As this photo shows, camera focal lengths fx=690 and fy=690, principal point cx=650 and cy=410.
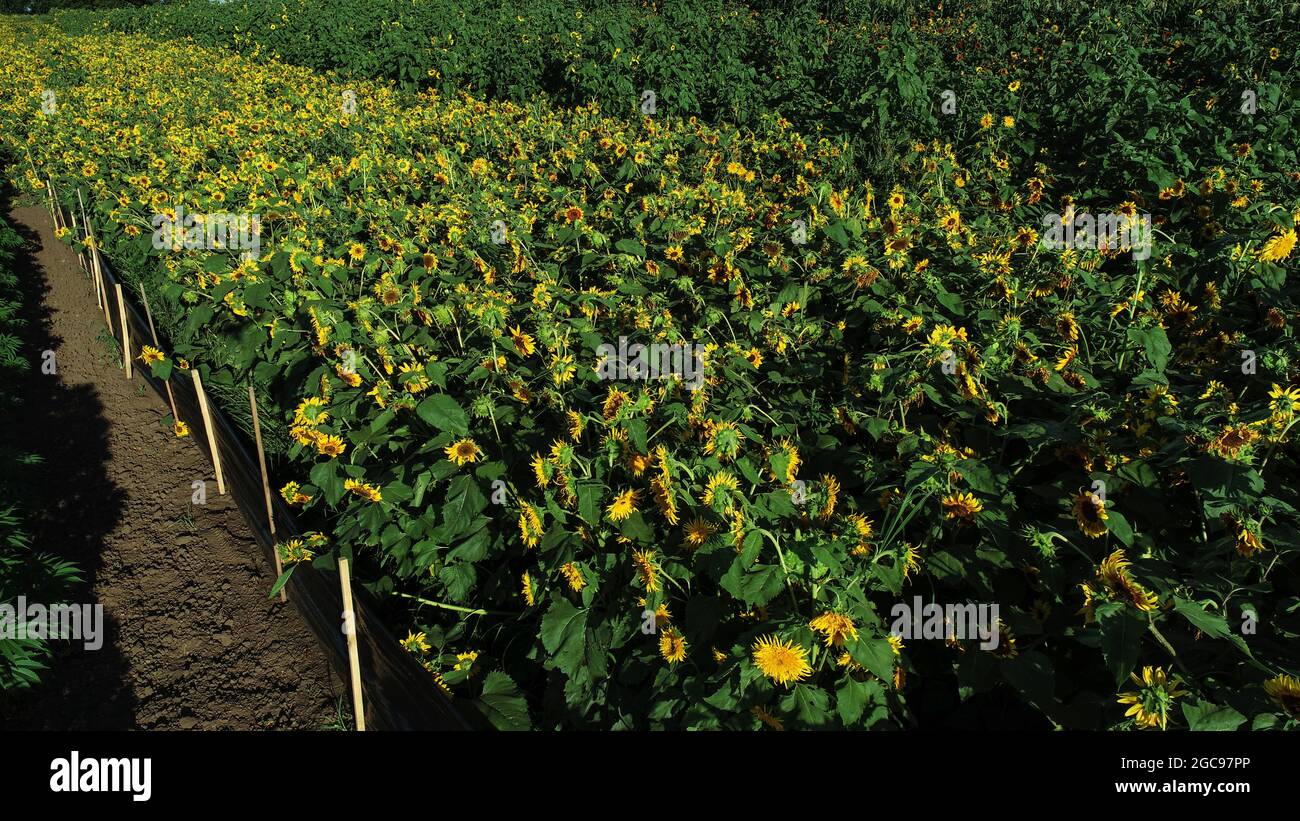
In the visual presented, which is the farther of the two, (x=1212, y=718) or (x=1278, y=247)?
(x=1278, y=247)

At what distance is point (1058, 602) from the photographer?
2.43 meters

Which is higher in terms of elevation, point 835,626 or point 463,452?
point 463,452

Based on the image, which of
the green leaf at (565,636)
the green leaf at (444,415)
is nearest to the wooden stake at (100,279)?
the green leaf at (444,415)

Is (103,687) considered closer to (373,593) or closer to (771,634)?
(373,593)

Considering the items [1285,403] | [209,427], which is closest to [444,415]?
[209,427]

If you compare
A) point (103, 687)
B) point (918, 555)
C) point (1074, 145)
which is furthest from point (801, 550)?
point (1074, 145)

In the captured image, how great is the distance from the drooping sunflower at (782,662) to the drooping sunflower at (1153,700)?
79cm

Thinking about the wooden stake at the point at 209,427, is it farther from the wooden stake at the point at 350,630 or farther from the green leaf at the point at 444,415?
the wooden stake at the point at 350,630

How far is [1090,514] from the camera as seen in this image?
8.38 ft

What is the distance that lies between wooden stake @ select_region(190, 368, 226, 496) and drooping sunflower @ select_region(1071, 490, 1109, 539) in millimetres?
5122

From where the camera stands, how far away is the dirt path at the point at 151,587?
376 centimetres

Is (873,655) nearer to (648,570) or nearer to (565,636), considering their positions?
(648,570)

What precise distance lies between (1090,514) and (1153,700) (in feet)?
3.18

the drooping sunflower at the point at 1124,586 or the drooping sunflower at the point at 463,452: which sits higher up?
the drooping sunflower at the point at 463,452
